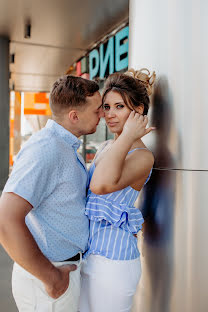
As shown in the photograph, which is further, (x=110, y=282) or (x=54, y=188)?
(x=110, y=282)

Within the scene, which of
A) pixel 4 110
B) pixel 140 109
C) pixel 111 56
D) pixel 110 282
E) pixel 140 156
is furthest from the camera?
pixel 4 110

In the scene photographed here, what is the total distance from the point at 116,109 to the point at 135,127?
210 millimetres

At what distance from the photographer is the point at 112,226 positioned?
1439 mm

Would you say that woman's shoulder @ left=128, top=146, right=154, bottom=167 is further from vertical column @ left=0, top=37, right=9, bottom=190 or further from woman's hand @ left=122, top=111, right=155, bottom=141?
vertical column @ left=0, top=37, right=9, bottom=190

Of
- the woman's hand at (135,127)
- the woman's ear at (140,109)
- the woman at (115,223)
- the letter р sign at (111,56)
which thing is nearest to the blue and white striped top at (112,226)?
the woman at (115,223)

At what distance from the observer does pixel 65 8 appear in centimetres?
570

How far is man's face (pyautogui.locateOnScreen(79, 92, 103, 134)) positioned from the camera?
143 cm

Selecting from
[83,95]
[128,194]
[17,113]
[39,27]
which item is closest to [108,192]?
[128,194]

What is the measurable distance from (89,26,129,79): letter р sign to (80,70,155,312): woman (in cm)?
471

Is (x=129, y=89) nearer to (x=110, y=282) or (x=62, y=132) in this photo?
(x=62, y=132)

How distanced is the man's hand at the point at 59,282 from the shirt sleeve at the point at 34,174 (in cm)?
31

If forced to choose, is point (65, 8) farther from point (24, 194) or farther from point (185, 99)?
point (24, 194)

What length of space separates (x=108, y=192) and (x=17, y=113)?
14937 mm

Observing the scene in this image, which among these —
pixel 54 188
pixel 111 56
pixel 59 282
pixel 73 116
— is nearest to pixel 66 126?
pixel 73 116
